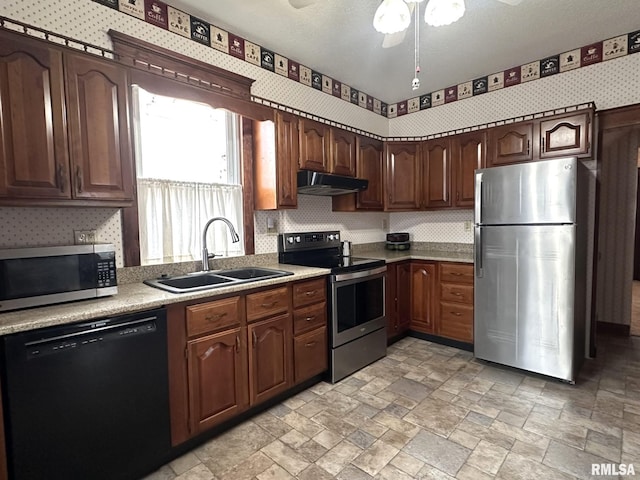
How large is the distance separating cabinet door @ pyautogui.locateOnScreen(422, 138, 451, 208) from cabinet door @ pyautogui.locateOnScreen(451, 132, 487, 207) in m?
0.08

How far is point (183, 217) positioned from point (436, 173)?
2652 mm

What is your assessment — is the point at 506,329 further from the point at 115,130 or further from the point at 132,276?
the point at 115,130

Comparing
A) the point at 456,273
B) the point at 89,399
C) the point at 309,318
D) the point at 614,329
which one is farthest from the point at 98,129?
the point at 614,329

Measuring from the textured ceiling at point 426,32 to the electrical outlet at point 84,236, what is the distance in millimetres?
1664

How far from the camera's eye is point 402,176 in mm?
3760

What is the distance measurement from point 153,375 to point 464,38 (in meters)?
3.28

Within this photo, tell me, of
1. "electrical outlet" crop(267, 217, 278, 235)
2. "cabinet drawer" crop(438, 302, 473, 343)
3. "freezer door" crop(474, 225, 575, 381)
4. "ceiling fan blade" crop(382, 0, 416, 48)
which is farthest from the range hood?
"cabinet drawer" crop(438, 302, 473, 343)

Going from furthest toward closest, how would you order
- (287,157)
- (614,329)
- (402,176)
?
(402,176) < (614,329) < (287,157)

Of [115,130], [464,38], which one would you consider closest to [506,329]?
[464,38]

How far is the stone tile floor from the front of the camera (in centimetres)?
170

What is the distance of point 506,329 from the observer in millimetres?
2746

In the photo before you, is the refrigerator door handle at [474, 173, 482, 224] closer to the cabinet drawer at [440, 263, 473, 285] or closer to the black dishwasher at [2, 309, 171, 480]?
the cabinet drawer at [440, 263, 473, 285]

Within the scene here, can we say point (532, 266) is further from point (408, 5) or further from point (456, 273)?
point (408, 5)

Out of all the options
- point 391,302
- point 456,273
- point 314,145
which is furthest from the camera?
point 391,302
